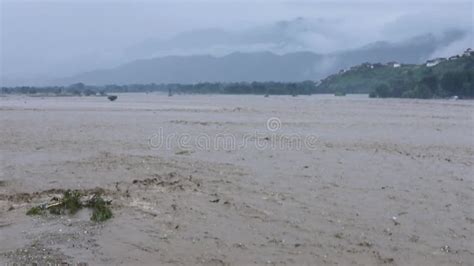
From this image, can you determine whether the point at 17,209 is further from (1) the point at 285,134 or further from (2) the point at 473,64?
(2) the point at 473,64

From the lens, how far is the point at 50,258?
25.3ft

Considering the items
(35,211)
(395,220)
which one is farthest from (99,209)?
(395,220)

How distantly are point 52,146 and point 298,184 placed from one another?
11483 millimetres

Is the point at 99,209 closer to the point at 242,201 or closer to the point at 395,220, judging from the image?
the point at 242,201

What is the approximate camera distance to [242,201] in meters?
11.9

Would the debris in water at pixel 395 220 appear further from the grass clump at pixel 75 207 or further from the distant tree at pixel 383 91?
the distant tree at pixel 383 91

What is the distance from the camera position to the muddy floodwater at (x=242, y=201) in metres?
8.48

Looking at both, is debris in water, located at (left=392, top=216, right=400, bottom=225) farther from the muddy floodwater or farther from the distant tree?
the distant tree

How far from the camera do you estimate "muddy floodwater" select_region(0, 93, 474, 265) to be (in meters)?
8.48

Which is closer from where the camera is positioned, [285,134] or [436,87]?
[285,134]

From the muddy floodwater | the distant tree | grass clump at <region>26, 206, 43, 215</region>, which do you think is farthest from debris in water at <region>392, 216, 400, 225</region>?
the distant tree

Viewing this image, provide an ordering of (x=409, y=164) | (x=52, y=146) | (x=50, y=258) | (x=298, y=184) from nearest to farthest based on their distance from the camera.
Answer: (x=50, y=258) < (x=298, y=184) < (x=409, y=164) < (x=52, y=146)

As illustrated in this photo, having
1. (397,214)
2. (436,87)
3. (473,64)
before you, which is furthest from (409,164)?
(473,64)

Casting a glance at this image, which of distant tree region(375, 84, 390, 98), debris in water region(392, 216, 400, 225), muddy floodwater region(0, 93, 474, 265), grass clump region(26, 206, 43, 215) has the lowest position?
debris in water region(392, 216, 400, 225)
